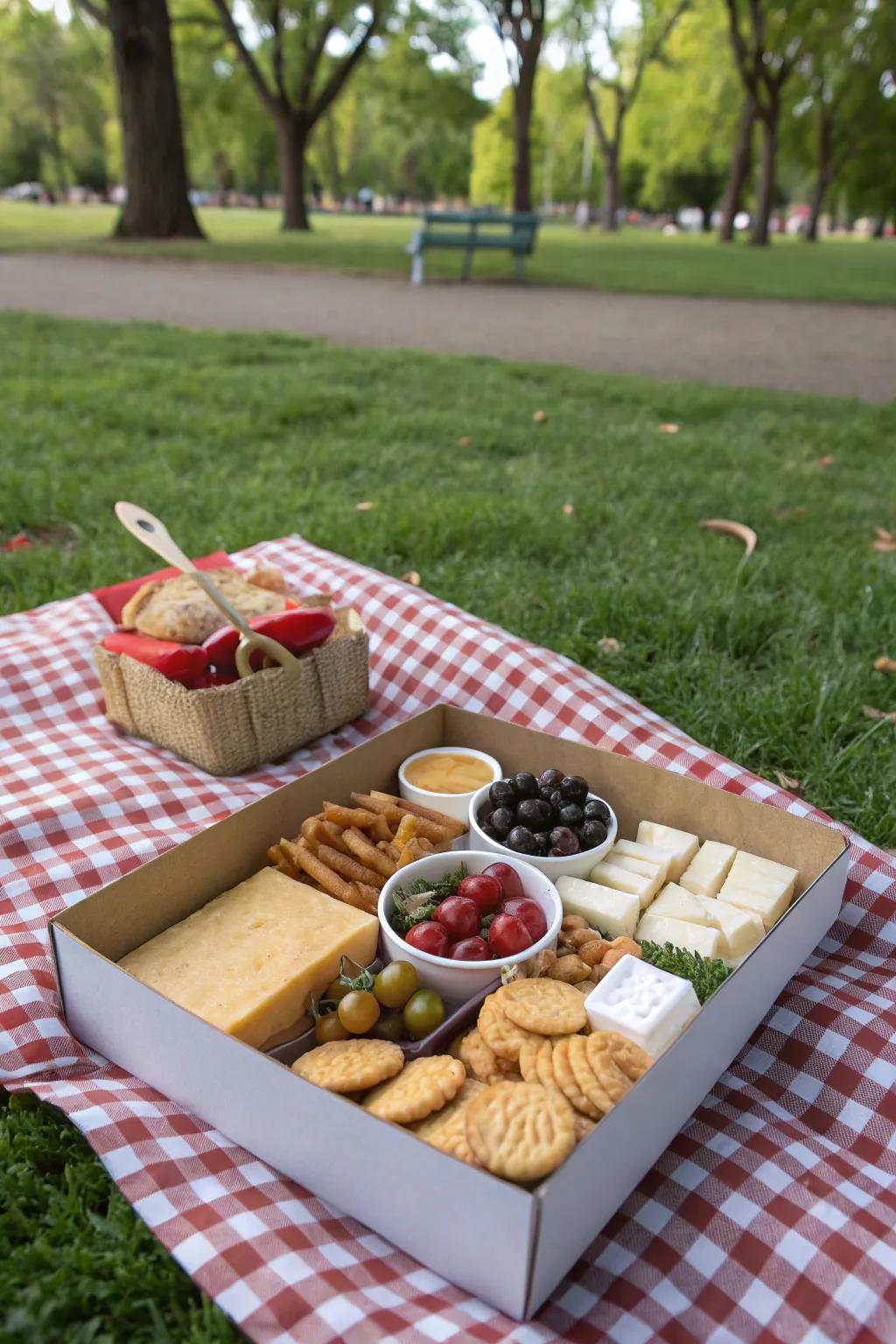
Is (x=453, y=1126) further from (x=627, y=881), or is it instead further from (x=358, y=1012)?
(x=627, y=881)

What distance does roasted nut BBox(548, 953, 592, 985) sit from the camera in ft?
6.31

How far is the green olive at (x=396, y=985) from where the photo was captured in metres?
1.89

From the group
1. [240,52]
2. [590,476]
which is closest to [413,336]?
[590,476]

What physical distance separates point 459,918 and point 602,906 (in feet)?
0.99

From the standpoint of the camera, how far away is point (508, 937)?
193 cm

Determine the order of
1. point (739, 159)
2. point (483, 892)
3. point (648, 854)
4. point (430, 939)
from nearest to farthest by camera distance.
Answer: point (430, 939), point (483, 892), point (648, 854), point (739, 159)

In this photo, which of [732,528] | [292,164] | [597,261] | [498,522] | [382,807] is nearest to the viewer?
[382,807]

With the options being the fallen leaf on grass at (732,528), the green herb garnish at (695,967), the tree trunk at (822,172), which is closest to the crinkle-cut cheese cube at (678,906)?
the green herb garnish at (695,967)

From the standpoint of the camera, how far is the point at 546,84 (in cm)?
5138

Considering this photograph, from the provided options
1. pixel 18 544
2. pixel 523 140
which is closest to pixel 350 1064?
pixel 18 544

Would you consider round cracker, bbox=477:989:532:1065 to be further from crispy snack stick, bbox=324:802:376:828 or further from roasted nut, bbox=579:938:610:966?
crispy snack stick, bbox=324:802:376:828

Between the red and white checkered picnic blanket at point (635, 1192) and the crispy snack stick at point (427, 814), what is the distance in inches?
18.7

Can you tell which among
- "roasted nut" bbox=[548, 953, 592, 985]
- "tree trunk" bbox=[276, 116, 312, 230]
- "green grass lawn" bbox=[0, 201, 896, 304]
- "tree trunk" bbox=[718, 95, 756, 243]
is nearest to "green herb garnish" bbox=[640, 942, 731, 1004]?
"roasted nut" bbox=[548, 953, 592, 985]

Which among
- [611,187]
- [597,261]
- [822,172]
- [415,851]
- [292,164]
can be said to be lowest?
[415,851]
